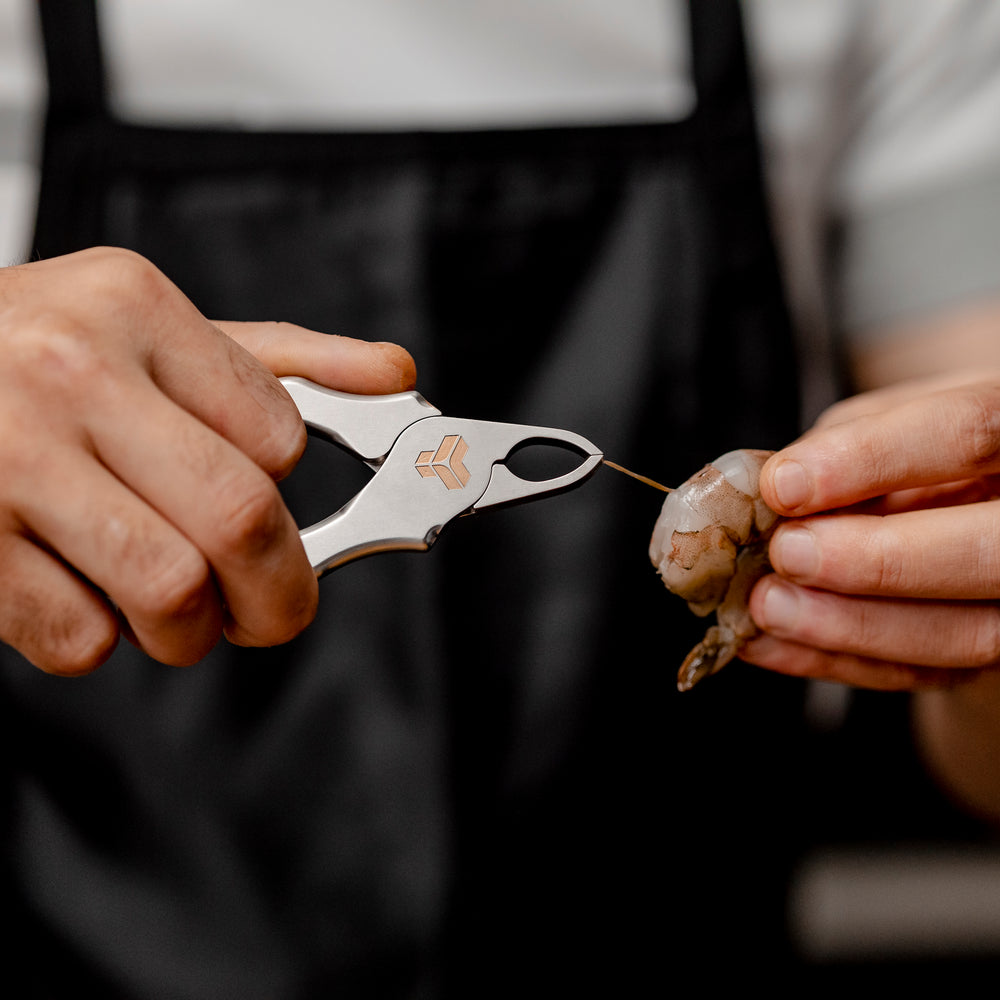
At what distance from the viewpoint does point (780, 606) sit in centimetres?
112

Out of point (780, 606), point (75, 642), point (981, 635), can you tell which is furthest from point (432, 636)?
point (981, 635)

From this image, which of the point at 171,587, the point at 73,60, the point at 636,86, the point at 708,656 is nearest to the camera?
the point at 171,587

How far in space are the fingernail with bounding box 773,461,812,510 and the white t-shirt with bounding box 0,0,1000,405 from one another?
0.75 m

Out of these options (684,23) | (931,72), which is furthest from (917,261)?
(684,23)

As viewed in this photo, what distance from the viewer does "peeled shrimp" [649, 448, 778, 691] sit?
107 centimetres

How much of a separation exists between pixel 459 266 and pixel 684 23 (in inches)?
22.5

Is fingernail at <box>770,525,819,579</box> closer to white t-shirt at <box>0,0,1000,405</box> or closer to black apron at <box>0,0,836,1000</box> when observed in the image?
black apron at <box>0,0,836,1000</box>

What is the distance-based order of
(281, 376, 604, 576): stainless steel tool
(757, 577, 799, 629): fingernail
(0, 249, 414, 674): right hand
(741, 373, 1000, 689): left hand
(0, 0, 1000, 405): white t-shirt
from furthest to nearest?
1. (0, 0, 1000, 405): white t-shirt
2. (757, 577, 799, 629): fingernail
3. (741, 373, 1000, 689): left hand
4. (281, 376, 604, 576): stainless steel tool
5. (0, 249, 414, 674): right hand

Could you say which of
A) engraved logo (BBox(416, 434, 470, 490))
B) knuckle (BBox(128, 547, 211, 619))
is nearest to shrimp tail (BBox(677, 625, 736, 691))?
Result: engraved logo (BBox(416, 434, 470, 490))

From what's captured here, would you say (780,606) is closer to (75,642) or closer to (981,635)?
(981,635)

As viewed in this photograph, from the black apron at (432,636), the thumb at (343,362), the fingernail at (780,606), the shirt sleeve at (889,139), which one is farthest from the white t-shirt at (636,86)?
the fingernail at (780,606)

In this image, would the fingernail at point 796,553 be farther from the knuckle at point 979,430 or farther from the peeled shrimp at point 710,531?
the knuckle at point 979,430

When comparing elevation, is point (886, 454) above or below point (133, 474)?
below

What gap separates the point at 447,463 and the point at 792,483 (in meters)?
0.41
